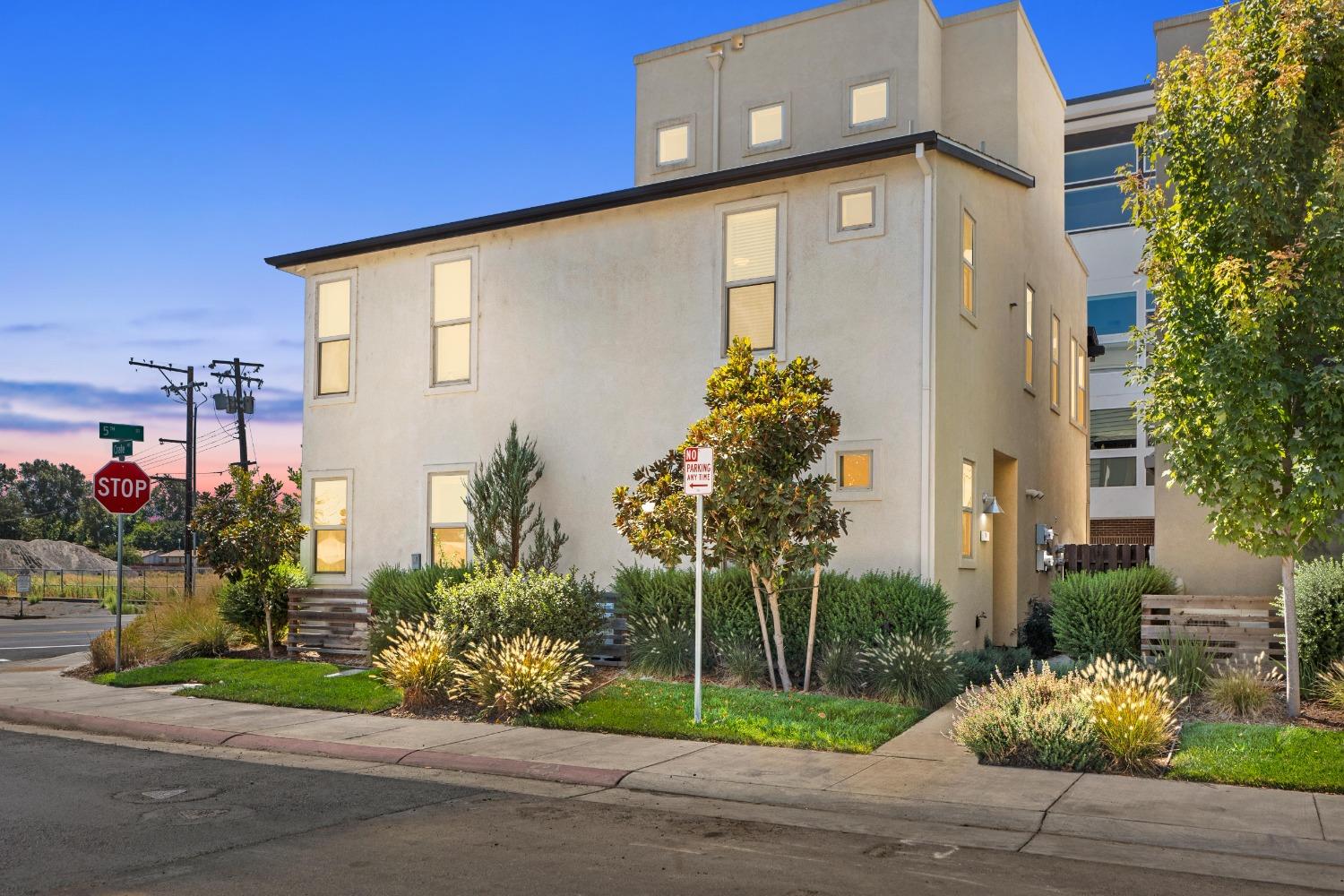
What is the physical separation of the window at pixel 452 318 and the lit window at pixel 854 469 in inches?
253

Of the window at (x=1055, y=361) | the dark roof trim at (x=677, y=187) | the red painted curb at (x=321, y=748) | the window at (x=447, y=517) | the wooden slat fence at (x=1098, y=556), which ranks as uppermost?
the dark roof trim at (x=677, y=187)

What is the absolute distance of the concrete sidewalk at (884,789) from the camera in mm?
7570

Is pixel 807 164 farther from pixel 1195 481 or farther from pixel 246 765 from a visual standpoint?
pixel 246 765

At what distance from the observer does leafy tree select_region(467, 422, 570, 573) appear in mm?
16719

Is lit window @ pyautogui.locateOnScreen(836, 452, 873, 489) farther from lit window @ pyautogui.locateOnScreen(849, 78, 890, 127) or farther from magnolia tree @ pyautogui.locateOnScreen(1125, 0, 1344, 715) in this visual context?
lit window @ pyautogui.locateOnScreen(849, 78, 890, 127)

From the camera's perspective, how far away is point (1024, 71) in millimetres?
19688

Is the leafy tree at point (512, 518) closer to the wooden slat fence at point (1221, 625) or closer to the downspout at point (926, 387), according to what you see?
the downspout at point (926, 387)

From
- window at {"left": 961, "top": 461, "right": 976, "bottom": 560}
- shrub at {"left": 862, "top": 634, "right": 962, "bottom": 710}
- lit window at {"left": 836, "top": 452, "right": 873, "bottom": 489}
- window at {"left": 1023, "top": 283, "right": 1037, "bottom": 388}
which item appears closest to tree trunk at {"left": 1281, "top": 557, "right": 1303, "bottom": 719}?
shrub at {"left": 862, "top": 634, "right": 962, "bottom": 710}

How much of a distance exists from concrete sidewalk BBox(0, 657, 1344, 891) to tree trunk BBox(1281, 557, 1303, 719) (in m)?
2.69

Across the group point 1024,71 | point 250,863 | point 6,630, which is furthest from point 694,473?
point 6,630

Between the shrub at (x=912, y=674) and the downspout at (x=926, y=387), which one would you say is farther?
the downspout at (x=926, y=387)

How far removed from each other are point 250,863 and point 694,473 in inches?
230

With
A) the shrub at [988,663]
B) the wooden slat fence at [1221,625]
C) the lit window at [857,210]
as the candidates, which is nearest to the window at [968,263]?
the lit window at [857,210]

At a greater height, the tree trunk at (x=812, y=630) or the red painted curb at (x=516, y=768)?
the tree trunk at (x=812, y=630)
